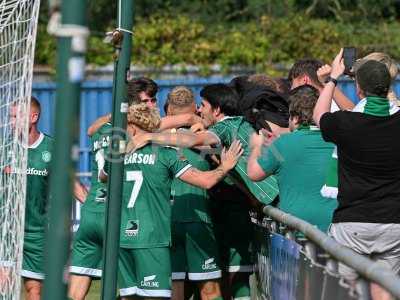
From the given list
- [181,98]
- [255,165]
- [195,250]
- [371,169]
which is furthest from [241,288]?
[371,169]

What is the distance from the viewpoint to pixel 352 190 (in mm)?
6461

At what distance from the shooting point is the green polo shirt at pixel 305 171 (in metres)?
7.20

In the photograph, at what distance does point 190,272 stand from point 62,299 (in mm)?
5095

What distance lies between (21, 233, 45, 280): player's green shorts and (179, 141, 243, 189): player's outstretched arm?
166 cm

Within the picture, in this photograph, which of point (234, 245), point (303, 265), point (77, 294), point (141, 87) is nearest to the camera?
point (303, 265)

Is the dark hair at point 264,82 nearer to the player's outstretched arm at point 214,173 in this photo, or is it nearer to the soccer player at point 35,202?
the player's outstretched arm at point 214,173

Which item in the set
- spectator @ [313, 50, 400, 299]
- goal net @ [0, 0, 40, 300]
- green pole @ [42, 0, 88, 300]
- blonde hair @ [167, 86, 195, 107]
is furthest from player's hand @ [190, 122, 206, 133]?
green pole @ [42, 0, 88, 300]

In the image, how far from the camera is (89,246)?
8.18 metres

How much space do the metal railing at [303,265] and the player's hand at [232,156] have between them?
1.48 feet

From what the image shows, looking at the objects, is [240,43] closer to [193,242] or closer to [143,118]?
[193,242]

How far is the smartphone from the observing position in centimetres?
721

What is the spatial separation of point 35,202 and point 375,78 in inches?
133

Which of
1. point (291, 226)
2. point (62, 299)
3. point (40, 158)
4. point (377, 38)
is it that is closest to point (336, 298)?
point (291, 226)

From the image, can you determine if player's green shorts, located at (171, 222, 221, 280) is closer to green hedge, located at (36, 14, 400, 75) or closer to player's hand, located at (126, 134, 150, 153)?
player's hand, located at (126, 134, 150, 153)
